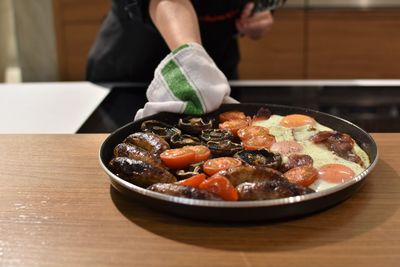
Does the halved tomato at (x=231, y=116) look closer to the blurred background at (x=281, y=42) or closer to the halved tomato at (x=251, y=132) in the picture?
the halved tomato at (x=251, y=132)

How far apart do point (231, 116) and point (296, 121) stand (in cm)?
12

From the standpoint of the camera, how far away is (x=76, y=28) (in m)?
2.70

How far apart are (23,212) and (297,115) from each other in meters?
0.49

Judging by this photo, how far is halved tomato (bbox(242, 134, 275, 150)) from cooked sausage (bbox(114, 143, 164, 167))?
15 centimetres

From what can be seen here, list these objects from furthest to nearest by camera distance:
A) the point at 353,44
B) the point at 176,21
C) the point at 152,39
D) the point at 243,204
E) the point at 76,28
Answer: the point at 76,28, the point at 353,44, the point at 152,39, the point at 176,21, the point at 243,204

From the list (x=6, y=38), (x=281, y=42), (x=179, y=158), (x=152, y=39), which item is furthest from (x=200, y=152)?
(x=6, y=38)

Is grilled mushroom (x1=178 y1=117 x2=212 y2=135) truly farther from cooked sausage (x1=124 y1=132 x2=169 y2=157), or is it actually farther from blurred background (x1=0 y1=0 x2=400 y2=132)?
blurred background (x1=0 y1=0 x2=400 y2=132)

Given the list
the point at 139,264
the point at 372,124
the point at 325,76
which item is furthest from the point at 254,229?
the point at 325,76

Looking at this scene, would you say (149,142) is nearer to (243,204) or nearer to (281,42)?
(243,204)

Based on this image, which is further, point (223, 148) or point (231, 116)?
point (231, 116)

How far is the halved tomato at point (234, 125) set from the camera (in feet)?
3.17

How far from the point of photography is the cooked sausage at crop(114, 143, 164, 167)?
83cm

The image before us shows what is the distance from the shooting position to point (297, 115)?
1.00 meters

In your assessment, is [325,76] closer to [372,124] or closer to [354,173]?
[372,124]
